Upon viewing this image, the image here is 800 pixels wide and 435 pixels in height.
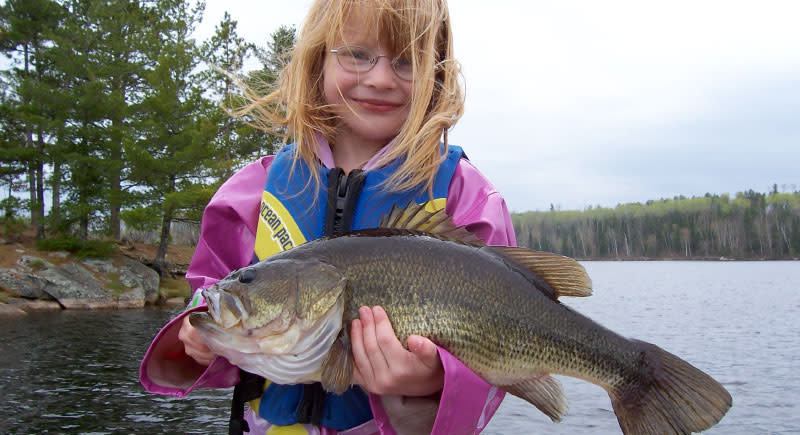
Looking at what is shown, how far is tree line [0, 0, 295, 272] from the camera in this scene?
2577 centimetres

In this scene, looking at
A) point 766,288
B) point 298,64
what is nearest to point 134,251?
point 298,64

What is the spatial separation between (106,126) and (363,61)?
2770 cm

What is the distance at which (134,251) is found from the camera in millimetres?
29688

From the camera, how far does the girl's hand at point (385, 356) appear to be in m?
2.14

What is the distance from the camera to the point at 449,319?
2.28 metres

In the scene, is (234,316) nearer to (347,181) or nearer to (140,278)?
(347,181)

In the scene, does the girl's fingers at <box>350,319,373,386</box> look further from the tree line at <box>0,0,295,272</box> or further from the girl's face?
the tree line at <box>0,0,295,272</box>

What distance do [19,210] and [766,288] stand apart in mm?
44188

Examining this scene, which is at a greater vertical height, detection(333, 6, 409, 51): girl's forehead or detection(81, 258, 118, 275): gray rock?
detection(333, 6, 409, 51): girl's forehead

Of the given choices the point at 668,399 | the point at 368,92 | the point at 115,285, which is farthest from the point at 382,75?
the point at 115,285

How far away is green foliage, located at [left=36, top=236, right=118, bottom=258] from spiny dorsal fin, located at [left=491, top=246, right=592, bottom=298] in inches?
1031

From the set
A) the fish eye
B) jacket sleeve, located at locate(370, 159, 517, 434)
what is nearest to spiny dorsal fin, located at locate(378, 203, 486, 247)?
jacket sleeve, located at locate(370, 159, 517, 434)

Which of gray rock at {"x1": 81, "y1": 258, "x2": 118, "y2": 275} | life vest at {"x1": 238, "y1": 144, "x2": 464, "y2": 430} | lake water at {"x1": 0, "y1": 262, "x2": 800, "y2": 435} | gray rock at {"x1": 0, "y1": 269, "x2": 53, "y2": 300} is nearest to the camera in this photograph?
life vest at {"x1": 238, "y1": 144, "x2": 464, "y2": 430}

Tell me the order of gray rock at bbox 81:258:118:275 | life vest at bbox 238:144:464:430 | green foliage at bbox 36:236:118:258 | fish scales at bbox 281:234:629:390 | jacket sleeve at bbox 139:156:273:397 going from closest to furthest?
fish scales at bbox 281:234:629:390, jacket sleeve at bbox 139:156:273:397, life vest at bbox 238:144:464:430, gray rock at bbox 81:258:118:275, green foliage at bbox 36:236:118:258
